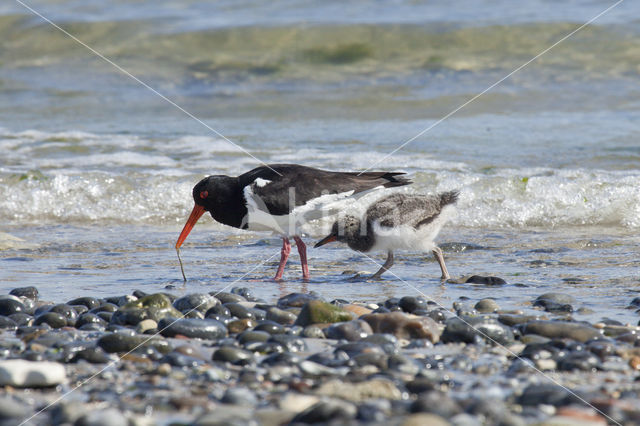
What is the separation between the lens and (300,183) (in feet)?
20.6

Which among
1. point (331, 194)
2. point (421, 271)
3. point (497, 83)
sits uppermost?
point (497, 83)

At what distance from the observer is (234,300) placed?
4742 millimetres

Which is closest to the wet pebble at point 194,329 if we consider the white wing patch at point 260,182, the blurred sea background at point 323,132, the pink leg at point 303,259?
the blurred sea background at point 323,132

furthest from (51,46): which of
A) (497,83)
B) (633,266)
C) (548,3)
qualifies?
(633,266)

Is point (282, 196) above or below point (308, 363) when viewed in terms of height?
above

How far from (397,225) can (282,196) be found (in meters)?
0.94

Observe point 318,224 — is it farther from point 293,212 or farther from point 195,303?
point 195,303

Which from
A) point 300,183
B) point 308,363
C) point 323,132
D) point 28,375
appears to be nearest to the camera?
point 28,375

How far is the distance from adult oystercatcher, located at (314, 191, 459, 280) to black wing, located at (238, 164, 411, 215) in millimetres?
222

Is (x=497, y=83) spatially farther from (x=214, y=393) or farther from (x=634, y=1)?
(x=214, y=393)

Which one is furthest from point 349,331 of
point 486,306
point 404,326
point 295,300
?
point 486,306

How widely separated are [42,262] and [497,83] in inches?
379

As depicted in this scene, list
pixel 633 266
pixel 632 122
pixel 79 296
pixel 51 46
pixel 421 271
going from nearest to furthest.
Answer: pixel 79 296
pixel 633 266
pixel 421 271
pixel 632 122
pixel 51 46

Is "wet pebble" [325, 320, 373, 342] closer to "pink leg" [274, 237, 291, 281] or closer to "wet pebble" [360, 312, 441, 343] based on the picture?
"wet pebble" [360, 312, 441, 343]
